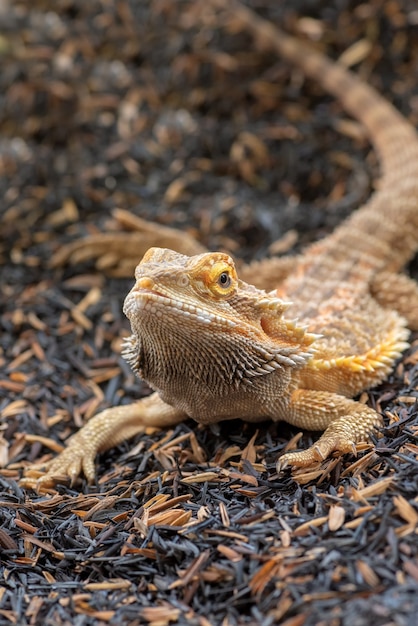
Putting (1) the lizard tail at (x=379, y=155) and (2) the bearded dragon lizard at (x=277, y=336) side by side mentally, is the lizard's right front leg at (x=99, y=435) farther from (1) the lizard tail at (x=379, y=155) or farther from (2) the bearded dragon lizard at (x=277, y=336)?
(1) the lizard tail at (x=379, y=155)

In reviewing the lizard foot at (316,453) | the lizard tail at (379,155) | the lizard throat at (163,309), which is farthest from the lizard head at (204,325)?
the lizard tail at (379,155)

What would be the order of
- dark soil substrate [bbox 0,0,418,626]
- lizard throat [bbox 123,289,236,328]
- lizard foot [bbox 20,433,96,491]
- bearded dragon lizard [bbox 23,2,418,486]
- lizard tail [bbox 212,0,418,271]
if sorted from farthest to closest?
lizard tail [bbox 212,0,418,271]
lizard foot [bbox 20,433,96,491]
bearded dragon lizard [bbox 23,2,418,486]
lizard throat [bbox 123,289,236,328]
dark soil substrate [bbox 0,0,418,626]

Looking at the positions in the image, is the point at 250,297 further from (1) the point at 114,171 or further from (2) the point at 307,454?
(1) the point at 114,171

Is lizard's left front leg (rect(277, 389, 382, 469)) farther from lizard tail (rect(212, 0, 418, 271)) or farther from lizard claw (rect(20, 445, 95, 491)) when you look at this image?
lizard tail (rect(212, 0, 418, 271))

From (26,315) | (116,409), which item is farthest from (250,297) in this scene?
(26,315)

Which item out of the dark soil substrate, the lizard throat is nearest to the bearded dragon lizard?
the lizard throat

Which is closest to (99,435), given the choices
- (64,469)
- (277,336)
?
(64,469)
